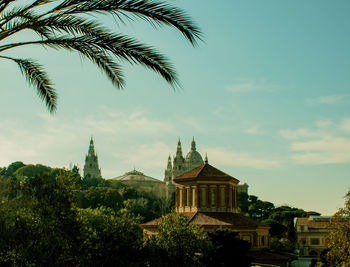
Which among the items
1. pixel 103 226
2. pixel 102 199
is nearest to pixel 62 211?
pixel 103 226

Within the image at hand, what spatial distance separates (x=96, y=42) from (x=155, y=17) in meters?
1.78

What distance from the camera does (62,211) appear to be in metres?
13.1

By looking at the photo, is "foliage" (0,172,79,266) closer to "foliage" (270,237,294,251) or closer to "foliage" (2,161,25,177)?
"foliage" (270,237,294,251)

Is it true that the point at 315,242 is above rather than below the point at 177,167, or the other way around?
below

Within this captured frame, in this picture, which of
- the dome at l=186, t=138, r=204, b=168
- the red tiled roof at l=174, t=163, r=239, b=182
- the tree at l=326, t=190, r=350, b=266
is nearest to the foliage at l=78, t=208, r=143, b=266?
the tree at l=326, t=190, r=350, b=266

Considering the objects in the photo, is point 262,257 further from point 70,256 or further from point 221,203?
point 70,256

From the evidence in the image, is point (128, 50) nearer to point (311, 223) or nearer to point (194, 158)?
point (311, 223)

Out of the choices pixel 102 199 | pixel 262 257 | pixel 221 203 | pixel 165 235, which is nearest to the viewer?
pixel 165 235

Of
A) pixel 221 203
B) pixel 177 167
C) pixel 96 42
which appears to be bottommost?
pixel 221 203

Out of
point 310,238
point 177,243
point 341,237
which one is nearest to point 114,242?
point 177,243

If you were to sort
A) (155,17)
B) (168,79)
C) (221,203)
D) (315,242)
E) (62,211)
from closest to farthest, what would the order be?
(155,17), (168,79), (62,211), (221,203), (315,242)

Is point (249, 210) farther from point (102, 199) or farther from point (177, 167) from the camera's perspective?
point (177, 167)

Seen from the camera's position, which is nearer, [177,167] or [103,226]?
[103,226]

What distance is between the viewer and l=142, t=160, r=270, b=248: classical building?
124ft
